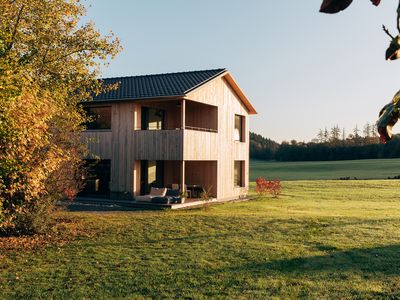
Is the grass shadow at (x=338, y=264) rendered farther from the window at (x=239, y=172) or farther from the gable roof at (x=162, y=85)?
the window at (x=239, y=172)

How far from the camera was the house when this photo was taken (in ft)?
70.6

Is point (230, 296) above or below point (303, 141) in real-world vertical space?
below

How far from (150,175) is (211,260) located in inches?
557

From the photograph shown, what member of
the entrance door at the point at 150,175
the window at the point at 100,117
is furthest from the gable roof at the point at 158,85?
the entrance door at the point at 150,175

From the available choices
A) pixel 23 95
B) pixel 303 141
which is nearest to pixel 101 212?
pixel 23 95

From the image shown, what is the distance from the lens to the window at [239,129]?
27586 millimetres

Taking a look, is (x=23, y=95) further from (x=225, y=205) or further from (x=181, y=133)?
(x=225, y=205)

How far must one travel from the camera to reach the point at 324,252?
36.9 ft

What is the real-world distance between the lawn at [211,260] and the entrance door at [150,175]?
23.8 ft

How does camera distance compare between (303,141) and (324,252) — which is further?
(303,141)

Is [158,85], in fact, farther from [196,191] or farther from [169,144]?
[196,191]

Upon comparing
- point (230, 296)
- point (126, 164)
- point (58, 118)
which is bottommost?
point (230, 296)

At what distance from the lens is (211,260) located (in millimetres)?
10391

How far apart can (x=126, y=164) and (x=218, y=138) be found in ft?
19.2
